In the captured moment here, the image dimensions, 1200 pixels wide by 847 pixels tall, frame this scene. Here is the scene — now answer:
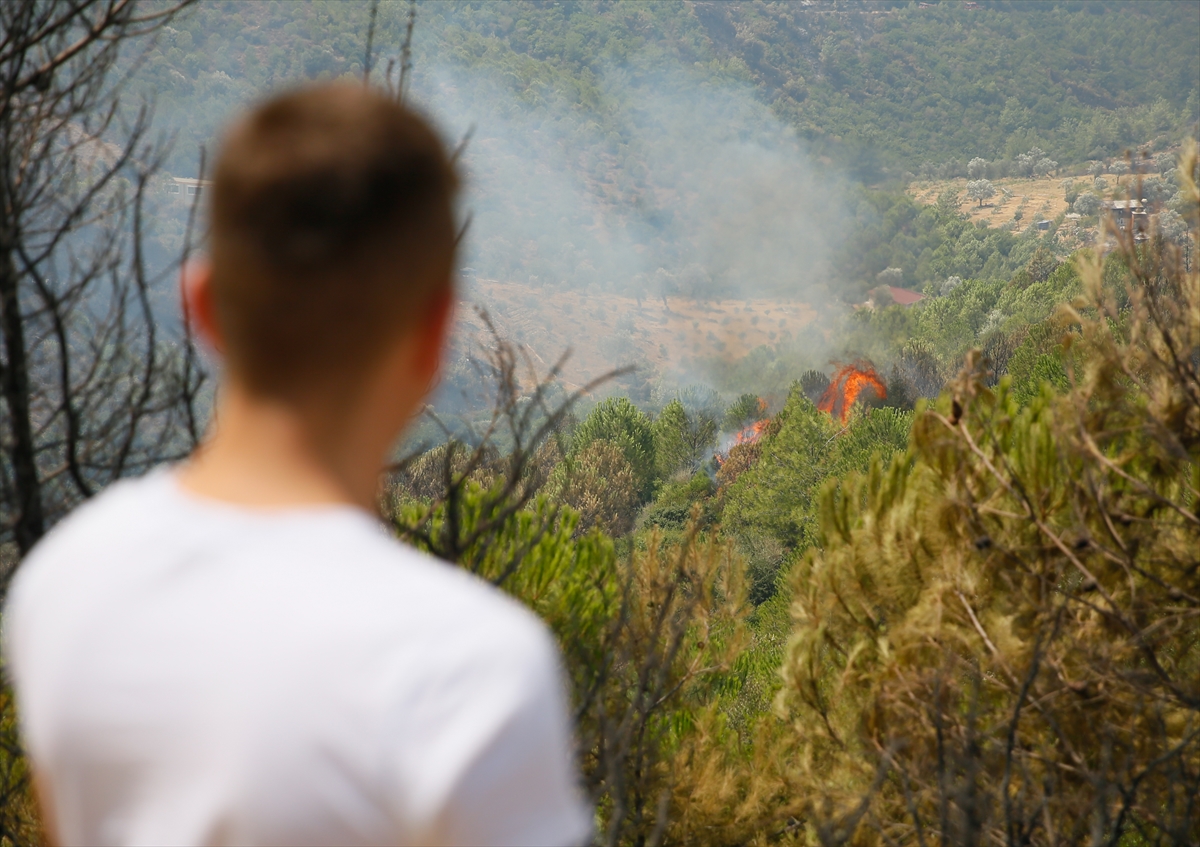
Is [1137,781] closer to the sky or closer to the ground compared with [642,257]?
closer to the sky

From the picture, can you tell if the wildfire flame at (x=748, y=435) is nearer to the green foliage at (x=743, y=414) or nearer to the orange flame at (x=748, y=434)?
the orange flame at (x=748, y=434)

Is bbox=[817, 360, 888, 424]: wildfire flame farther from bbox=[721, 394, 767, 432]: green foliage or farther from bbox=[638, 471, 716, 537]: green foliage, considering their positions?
bbox=[721, 394, 767, 432]: green foliage

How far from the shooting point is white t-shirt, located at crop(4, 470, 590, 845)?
0.60 meters

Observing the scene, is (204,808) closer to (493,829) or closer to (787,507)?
(493,829)

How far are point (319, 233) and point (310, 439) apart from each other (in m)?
0.13

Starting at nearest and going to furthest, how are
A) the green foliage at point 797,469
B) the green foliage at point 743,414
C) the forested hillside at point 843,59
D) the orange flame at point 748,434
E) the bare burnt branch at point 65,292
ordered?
the bare burnt branch at point 65,292
the green foliage at point 797,469
the orange flame at point 748,434
the green foliage at point 743,414
the forested hillside at point 843,59

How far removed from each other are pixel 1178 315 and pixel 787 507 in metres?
27.1

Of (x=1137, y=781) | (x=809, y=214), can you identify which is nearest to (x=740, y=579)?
(x=1137, y=781)

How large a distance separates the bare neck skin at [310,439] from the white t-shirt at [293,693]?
2 centimetres

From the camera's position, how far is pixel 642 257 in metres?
133

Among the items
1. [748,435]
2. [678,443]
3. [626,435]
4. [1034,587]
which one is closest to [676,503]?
[626,435]

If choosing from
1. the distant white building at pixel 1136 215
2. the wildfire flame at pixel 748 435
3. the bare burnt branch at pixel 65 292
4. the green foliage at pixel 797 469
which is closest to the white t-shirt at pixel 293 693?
the bare burnt branch at pixel 65 292

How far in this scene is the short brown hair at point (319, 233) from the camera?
0.67 meters

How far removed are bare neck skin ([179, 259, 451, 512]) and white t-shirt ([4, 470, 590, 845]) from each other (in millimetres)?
17
